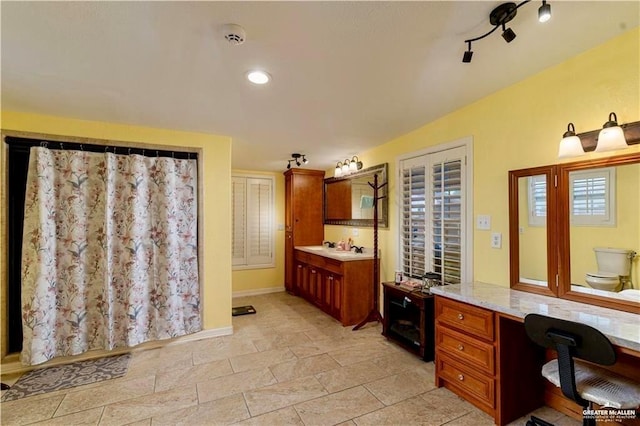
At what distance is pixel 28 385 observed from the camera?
2424mm

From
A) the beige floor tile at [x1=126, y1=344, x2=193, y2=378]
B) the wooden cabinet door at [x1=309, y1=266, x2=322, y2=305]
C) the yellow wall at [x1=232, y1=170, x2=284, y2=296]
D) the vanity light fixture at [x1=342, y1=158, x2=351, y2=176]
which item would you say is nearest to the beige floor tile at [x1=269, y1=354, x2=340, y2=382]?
the beige floor tile at [x1=126, y1=344, x2=193, y2=378]

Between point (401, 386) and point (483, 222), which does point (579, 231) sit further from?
point (401, 386)

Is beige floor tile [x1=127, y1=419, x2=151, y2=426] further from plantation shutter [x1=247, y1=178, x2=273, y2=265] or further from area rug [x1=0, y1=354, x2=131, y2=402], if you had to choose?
plantation shutter [x1=247, y1=178, x2=273, y2=265]

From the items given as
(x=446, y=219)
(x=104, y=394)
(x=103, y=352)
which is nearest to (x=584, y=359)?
(x=446, y=219)

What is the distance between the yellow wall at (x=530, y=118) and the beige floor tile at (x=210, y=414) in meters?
2.19

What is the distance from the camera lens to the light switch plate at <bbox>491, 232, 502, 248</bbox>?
2400mm

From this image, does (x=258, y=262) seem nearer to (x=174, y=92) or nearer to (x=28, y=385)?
(x=28, y=385)

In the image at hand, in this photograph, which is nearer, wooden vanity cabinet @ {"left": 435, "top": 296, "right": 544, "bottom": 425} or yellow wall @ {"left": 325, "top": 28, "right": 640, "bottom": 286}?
yellow wall @ {"left": 325, "top": 28, "right": 640, "bottom": 286}

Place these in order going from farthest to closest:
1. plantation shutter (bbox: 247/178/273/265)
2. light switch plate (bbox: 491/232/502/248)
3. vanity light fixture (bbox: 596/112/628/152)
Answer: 1. plantation shutter (bbox: 247/178/273/265)
2. light switch plate (bbox: 491/232/502/248)
3. vanity light fixture (bbox: 596/112/628/152)

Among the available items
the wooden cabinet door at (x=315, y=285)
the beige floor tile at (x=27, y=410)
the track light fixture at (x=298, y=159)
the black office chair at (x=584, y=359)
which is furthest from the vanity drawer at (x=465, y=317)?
the beige floor tile at (x=27, y=410)

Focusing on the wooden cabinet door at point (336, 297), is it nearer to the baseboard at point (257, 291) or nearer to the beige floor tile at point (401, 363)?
the beige floor tile at point (401, 363)

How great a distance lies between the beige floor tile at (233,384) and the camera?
2.27 metres

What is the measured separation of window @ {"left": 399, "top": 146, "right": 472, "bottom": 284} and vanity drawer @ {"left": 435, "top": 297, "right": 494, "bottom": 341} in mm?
572

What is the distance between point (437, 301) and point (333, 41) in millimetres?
2003
